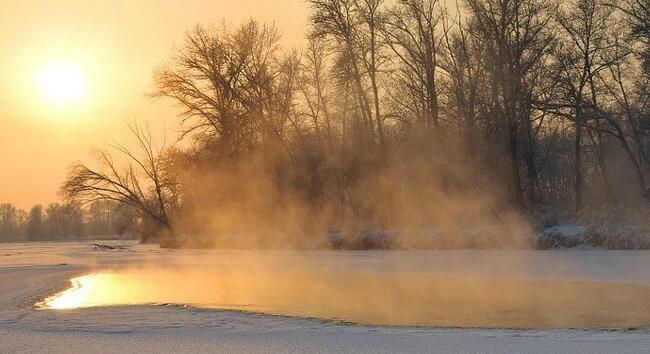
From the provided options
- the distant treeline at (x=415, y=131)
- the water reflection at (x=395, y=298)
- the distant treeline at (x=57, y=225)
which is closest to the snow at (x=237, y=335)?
the water reflection at (x=395, y=298)

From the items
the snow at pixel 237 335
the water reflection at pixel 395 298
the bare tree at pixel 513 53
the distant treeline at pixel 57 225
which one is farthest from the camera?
the distant treeline at pixel 57 225

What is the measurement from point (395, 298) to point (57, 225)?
9049 centimetres

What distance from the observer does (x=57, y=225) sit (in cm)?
9219

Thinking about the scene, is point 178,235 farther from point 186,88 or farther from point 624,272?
point 624,272

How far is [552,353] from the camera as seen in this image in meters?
6.00

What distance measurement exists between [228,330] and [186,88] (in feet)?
108

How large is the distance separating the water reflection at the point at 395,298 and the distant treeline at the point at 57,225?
35187mm

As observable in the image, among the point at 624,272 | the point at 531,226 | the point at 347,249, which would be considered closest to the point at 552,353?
the point at 624,272

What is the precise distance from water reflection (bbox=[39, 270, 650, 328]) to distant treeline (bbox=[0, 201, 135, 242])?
3519 cm

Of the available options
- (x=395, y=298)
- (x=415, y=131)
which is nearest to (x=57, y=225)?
(x=415, y=131)

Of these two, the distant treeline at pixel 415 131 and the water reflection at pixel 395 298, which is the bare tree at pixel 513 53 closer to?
the distant treeline at pixel 415 131

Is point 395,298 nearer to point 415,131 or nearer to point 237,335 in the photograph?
point 237,335

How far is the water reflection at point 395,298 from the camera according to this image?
27.4 feet

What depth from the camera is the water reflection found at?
8.34 meters
